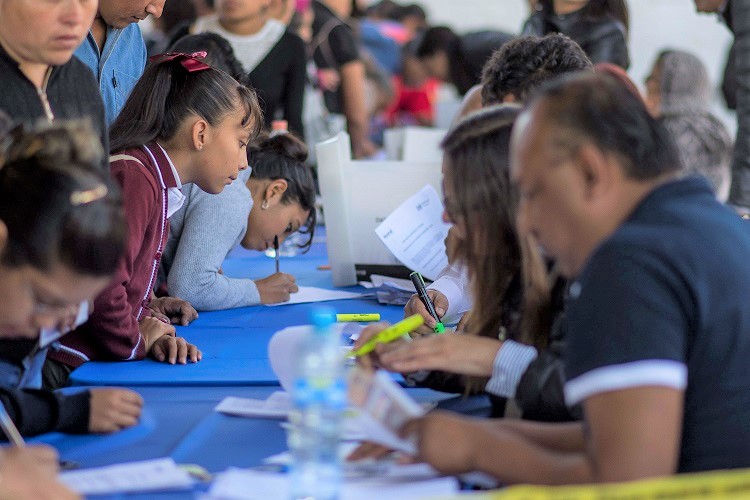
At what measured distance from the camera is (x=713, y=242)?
3.86 ft

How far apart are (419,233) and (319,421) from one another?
56.5 inches

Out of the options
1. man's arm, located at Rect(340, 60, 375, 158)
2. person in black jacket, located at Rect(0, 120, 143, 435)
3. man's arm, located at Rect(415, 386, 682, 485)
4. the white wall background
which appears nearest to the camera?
man's arm, located at Rect(415, 386, 682, 485)

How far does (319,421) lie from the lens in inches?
47.8

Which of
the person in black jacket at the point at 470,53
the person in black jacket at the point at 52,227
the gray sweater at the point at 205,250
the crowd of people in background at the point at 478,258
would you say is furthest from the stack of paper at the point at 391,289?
the person in black jacket at the point at 470,53

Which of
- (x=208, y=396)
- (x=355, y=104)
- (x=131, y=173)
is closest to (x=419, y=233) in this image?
(x=131, y=173)

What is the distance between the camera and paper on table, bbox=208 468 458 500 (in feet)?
3.88

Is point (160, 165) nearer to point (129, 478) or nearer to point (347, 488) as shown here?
point (129, 478)

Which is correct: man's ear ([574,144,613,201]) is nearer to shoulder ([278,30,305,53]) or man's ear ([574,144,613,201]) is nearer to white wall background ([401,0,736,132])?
shoulder ([278,30,305,53])

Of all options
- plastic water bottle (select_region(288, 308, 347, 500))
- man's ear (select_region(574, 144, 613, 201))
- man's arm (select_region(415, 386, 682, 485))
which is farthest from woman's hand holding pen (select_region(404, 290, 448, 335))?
man's ear (select_region(574, 144, 613, 201))

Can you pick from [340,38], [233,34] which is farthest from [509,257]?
[340,38]

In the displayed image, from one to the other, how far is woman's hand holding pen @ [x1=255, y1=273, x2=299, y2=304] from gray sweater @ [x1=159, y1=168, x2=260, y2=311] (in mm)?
27

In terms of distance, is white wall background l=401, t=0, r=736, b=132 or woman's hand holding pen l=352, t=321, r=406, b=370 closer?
woman's hand holding pen l=352, t=321, r=406, b=370

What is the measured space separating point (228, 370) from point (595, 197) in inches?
38.4

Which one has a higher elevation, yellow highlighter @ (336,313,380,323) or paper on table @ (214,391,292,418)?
paper on table @ (214,391,292,418)
